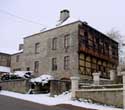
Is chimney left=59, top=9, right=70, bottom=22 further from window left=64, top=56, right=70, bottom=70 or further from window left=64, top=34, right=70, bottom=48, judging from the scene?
window left=64, top=56, right=70, bottom=70

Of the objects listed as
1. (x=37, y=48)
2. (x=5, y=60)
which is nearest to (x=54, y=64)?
(x=37, y=48)

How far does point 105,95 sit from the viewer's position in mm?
16969

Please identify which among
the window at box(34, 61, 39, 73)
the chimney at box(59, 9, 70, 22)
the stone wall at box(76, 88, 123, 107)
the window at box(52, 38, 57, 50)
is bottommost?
the stone wall at box(76, 88, 123, 107)

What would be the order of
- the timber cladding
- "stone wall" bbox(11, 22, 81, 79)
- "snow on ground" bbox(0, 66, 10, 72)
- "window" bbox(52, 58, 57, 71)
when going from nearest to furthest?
"stone wall" bbox(11, 22, 81, 79)
the timber cladding
"window" bbox(52, 58, 57, 71)
"snow on ground" bbox(0, 66, 10, 72)

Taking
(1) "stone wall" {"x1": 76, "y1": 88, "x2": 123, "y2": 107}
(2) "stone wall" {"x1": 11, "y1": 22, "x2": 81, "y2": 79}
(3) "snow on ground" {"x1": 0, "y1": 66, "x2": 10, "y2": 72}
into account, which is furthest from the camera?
(3) "snow on ground" {"x1": 0, "y1": 66, "x2": 10, "y2": 72}

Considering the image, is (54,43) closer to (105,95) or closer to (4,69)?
(4,69)

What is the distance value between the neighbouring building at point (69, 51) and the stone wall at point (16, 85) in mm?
6742

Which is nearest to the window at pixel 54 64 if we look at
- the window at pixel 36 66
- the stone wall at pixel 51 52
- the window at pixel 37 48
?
the stone wall at pixel 51 52

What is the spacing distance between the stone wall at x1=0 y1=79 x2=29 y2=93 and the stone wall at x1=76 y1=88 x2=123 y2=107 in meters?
7.02

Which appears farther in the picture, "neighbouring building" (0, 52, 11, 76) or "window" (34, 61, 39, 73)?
"neighbouring building" (0, 52, 11, 76)

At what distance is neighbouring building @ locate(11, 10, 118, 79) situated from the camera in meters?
29.6

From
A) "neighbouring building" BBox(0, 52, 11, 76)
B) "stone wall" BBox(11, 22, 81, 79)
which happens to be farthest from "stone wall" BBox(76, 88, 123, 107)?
"neighbouring building" BBox(0, 52, 11, 76)

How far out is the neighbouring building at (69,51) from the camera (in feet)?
97.2

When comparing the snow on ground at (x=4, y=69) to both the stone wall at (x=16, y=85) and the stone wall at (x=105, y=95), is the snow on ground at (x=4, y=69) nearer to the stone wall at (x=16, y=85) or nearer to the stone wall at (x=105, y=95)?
the stone wall at (x=16, y=85)
